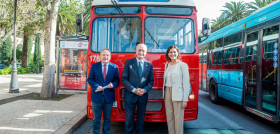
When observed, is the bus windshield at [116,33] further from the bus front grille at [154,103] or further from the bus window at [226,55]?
the bus window at [226,55]

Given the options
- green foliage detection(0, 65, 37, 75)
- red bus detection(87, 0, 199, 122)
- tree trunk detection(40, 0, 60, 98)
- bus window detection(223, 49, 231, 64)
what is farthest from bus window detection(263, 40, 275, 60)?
green foliage detection(0, 65, 37, 75)

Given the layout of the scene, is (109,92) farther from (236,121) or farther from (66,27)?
(66,27)

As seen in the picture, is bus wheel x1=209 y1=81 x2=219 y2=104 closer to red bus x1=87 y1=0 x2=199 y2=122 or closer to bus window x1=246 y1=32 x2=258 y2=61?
bus window x1=246 y1=32 x2=258 y2=61

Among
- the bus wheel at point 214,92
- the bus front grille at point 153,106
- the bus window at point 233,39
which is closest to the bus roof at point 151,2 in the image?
the bus front grille at point 153,106

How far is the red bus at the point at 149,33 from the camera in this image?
452 cm

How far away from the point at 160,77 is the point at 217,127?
7.72ft

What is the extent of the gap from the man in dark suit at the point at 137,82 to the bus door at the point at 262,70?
10.5 feet

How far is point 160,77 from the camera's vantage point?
14.6ft

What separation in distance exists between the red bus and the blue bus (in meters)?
0.87

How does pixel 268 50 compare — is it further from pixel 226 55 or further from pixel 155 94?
pixel 155 94

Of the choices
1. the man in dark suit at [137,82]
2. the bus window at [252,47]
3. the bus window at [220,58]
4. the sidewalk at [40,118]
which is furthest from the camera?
the bus window at [220,58]

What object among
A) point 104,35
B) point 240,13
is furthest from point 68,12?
point 240,13

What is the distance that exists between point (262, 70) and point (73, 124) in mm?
5065

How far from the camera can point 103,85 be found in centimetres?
404
